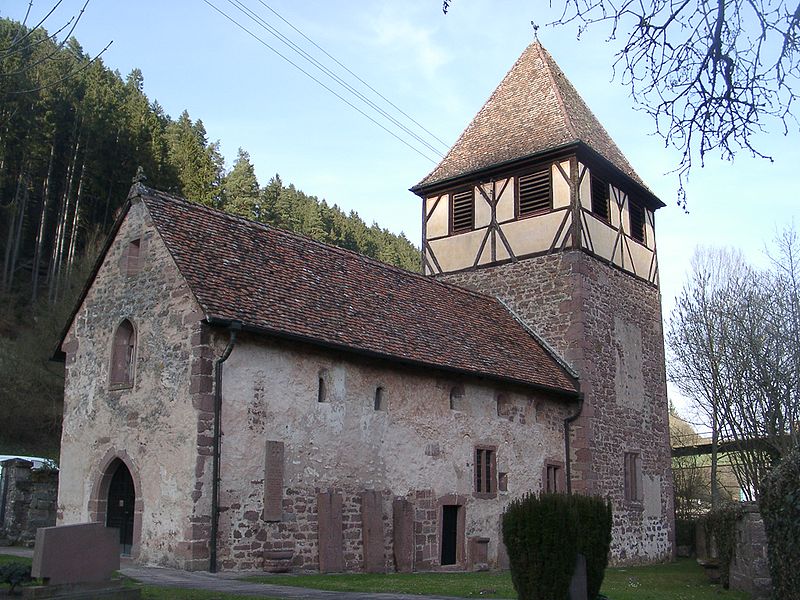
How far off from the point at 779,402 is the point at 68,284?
85.5ft

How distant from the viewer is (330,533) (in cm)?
1510

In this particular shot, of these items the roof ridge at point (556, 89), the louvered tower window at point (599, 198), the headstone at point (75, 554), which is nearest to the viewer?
the headstone at point (75, 554)

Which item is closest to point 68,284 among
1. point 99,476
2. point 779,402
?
point 99,476

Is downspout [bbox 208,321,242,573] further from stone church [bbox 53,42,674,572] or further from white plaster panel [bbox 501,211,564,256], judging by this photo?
white plaster panel [bbox 501,211,564,256]

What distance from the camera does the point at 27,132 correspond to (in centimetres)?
4009

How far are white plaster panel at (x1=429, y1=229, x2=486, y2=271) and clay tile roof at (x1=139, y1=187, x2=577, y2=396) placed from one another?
2.19 meters

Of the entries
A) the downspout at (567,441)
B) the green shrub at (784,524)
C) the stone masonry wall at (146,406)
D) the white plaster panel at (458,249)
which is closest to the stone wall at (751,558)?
the green shrub at (784,524)

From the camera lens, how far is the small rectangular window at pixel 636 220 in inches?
1009

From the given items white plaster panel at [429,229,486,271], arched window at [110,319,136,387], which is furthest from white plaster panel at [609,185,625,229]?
arched window at [110,319,136,387]

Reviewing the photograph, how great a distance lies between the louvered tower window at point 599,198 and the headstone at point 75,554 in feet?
56.6

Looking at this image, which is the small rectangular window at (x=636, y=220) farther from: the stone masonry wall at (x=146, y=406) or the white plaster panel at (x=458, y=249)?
the stone masonry wall at (x=146, y=406)

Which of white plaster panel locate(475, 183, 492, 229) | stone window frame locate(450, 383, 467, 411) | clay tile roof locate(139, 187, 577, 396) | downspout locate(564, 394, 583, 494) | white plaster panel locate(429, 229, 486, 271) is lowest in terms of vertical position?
downspout locate(564, 394, 583, 494)

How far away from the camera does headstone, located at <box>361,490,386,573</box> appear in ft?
51.5

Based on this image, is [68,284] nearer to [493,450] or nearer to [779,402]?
[493,450]
